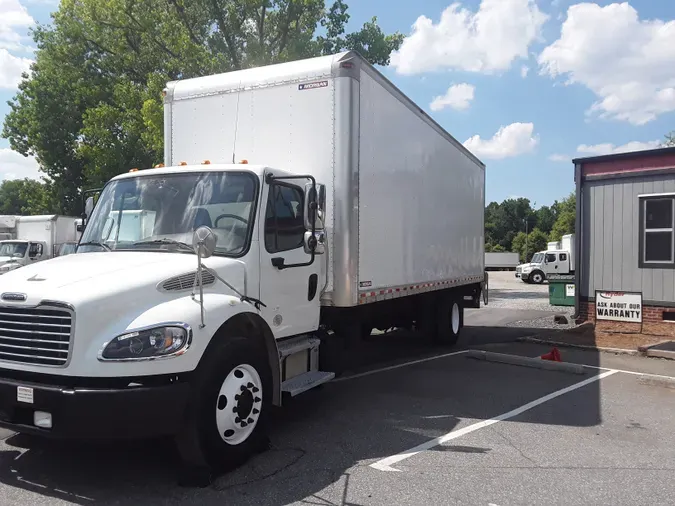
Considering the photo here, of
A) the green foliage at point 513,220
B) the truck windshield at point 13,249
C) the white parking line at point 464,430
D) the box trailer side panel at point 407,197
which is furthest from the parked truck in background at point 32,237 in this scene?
the green foliage at point 513,220

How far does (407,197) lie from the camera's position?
8273 mm

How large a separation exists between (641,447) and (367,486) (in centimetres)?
285

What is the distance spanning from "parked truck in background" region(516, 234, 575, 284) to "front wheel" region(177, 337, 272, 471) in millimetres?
34055

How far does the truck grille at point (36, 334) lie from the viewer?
4004mm

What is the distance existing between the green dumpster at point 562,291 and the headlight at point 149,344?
1663cm

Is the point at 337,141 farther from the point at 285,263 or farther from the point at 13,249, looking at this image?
the point at 13,249

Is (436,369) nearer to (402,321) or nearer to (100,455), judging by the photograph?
(402,321)

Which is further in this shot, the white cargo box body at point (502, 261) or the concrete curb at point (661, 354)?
the white cargo box body at point (502, 261)

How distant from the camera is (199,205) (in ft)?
17.5

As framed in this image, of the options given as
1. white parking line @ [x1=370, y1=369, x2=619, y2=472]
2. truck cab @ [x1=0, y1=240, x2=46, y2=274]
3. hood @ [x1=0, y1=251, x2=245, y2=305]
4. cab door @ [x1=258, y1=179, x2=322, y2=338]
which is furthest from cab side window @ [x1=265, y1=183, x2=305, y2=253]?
truck cab @ [x1=0, y1=240, x2=46, y2=274]

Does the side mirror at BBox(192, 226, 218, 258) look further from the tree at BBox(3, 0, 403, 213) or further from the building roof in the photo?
the tree at BBox(3, 0, 403, 213)

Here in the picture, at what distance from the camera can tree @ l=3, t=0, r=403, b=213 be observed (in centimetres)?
2014

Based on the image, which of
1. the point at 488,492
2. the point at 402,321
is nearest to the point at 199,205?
the point at 488,492

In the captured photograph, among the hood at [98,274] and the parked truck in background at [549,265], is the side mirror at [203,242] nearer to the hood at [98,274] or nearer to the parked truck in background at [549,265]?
the hood at [98,274]
